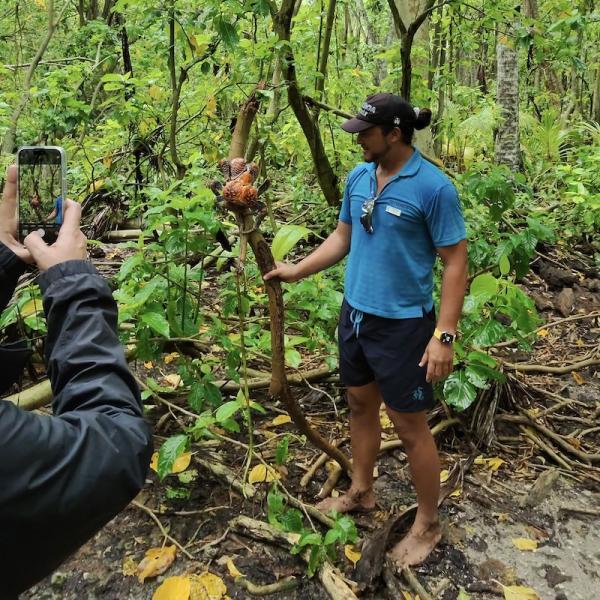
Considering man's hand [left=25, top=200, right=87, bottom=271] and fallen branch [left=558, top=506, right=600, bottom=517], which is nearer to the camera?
man's hand [left=25, top=200, right=87, bottom=271]

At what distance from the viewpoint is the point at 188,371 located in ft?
9.43

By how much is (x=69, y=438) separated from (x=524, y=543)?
2.50 metres

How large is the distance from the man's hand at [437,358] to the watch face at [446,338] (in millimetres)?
15

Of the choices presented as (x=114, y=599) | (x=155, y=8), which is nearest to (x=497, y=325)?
(x=114, y=599)

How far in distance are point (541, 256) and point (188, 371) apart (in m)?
5.18

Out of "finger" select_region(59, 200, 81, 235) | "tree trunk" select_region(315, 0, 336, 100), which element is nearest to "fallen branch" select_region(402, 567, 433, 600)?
"finger" select_region(59, 200, 81, 235)

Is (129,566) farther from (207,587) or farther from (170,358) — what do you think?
(170,358)

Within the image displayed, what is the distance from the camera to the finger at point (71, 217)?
135 cm

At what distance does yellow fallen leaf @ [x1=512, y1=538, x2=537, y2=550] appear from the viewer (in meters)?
2.75

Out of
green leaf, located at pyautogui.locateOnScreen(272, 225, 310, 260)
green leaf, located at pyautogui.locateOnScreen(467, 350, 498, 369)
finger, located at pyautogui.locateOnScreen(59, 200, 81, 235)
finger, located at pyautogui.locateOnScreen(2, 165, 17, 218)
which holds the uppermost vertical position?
finger, located at pyautogui.locateOnScreen(2, 165, 17, 218)

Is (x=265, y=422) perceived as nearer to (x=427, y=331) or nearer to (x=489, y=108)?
(x=427, y=331)

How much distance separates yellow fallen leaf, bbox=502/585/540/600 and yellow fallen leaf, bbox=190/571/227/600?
119 centimetres

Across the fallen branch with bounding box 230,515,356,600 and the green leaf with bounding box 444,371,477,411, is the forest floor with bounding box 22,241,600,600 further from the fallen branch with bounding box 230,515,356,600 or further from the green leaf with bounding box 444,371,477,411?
the green leaf with bounding box 444,371,477,411

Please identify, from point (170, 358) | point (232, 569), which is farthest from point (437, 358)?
point (170, 358)
